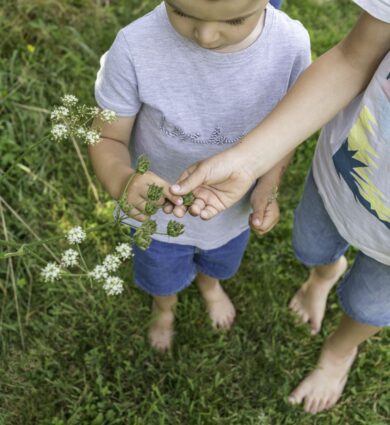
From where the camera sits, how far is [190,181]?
1.19 metres

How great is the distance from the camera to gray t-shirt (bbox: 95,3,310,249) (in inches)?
51.2

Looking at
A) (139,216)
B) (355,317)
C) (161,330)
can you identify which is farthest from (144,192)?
(161,330)

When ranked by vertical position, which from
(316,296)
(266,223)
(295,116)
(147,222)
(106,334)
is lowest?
(106,334)

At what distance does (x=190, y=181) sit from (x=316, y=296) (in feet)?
3.91

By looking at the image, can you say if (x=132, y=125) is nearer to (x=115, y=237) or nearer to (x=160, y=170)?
(x=160, y=170)

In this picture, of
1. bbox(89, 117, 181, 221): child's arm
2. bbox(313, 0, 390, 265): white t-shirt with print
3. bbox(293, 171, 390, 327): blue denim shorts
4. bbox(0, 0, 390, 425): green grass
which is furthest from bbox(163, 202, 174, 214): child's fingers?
bbox(0, 0, 390, 425): green grass

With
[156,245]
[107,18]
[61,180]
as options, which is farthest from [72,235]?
[107,18]

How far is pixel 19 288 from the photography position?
214 cm

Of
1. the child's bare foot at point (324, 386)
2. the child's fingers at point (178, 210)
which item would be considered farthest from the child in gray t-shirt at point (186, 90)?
the child's bare foot at point (324, 386)

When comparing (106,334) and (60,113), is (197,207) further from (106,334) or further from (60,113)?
(106,334)

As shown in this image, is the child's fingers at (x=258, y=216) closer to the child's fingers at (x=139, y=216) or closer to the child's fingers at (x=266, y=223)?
the child's fingers at (x=266, y=223)

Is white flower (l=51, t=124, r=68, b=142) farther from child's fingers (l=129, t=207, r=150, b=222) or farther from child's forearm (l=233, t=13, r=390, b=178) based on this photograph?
child's forearm (l=233, t=13, r=390, b=178)

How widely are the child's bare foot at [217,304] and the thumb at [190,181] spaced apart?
3.23 ft

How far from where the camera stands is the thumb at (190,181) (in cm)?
115
